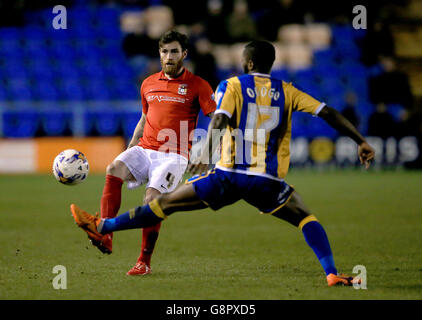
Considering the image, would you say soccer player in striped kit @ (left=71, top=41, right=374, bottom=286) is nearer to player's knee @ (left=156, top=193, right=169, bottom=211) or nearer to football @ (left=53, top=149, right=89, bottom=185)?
player's knee @ (left=156, top=193, right=169, bottom=211)

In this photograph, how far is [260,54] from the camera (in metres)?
5.09

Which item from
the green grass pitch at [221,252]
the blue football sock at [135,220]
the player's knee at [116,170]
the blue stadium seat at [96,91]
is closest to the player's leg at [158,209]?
the blue football sock at [135,220]

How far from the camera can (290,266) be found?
6.17 metres

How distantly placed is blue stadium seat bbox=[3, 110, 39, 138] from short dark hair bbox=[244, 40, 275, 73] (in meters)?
14.2

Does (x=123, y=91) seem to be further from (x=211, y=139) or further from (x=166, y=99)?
(x=211, y=139)

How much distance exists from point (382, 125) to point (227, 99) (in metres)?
13.4

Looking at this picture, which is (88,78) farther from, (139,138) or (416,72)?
(139,138)

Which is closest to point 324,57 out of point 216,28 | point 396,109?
point 396,109

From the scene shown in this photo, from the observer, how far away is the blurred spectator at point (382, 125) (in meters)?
17.5

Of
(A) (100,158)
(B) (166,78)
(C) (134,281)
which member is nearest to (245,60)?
(B) (166,78)

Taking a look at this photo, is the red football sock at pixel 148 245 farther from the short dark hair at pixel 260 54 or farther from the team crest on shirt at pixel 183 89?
the short dark hair at pixel 260 54

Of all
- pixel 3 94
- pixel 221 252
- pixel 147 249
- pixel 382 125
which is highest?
pixel 3 94

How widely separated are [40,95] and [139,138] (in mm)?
13999

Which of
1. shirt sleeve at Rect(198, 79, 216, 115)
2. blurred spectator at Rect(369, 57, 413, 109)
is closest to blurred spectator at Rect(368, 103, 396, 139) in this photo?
blurred spectator at Rect(369, 57, 413, 109)
